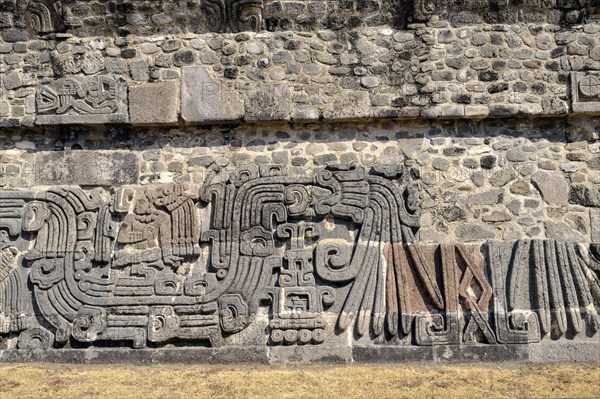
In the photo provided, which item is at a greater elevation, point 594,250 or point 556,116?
point 556,116

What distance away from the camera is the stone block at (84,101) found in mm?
6121

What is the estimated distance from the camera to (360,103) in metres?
5.99

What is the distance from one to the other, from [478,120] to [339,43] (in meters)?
1.46

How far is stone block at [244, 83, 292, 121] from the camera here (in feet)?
19.7

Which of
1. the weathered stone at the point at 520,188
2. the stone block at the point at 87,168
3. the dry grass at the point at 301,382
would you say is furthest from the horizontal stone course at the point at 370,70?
the dry grass at the point at 301,382

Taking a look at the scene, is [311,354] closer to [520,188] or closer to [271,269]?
[271,269]

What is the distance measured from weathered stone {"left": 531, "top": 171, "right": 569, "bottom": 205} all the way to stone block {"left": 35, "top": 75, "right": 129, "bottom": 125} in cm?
377

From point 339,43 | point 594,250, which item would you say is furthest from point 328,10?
point 594,250

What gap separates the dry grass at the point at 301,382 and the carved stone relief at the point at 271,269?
32 centimetres

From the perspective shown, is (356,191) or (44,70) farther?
(44,70)

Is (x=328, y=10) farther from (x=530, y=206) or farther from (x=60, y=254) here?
(x=60, y=254)

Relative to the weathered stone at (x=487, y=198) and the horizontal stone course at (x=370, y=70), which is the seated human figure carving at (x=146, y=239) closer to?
the horizontal stone course at (x=370, y=70)

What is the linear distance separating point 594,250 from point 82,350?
4.46 m

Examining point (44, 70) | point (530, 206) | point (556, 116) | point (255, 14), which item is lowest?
point (530, 206)
